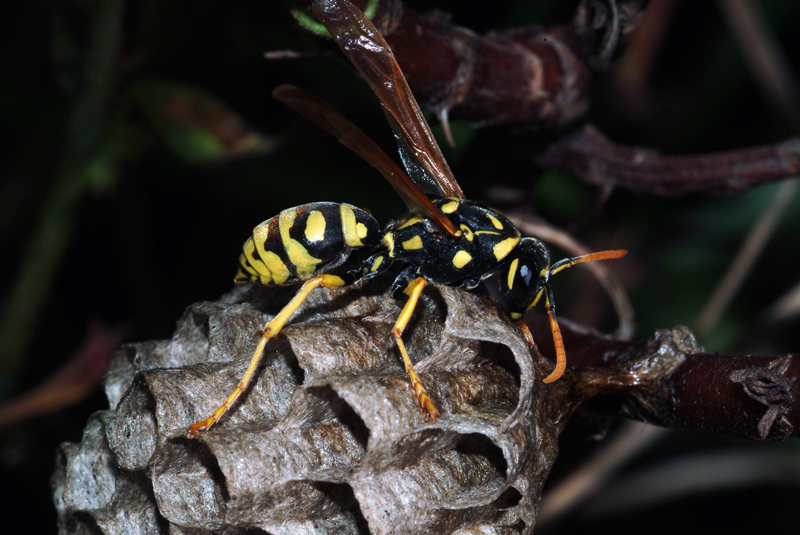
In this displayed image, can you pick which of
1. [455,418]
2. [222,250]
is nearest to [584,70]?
[455,418]

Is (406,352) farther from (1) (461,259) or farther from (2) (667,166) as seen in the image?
(2) (667,166)

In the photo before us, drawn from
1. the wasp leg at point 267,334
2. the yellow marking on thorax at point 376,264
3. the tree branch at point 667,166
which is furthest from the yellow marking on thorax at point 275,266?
the tree branch at point 667,166

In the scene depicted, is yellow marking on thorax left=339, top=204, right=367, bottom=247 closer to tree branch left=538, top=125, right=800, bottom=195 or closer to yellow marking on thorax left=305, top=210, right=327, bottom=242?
yellow marking on thorax left=305, top=210, right=327, bottom=242

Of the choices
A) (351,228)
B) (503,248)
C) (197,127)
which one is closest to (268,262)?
(351,228)

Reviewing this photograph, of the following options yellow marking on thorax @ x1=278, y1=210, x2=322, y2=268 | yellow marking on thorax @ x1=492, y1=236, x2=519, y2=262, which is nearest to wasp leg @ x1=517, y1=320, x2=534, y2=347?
yellow marking on thorax @ x1=492, y1=236, x2=519, y2=262

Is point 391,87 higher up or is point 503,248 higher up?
point 391,87
